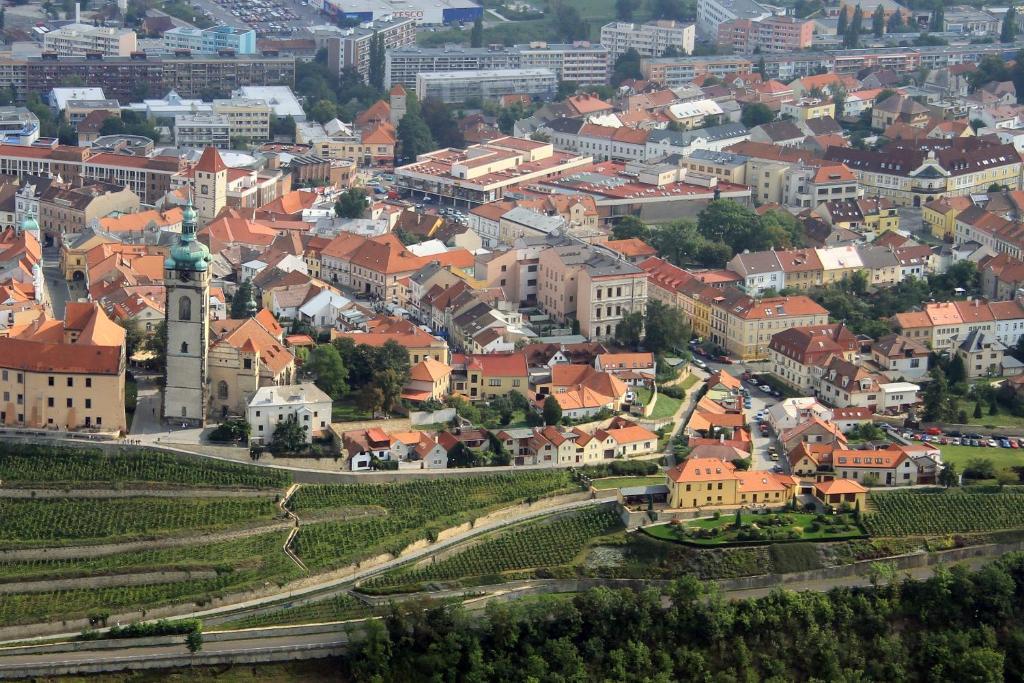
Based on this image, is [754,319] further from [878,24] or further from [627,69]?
[878,24]

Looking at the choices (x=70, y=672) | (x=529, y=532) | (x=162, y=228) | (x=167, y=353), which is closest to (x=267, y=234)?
(x=162, y=228)

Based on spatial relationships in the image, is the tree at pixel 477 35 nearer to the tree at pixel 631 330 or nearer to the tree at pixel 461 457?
the tree at pixel 631 330

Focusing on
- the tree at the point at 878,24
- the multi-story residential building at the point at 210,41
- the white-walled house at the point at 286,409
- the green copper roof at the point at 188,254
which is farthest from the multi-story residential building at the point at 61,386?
the tree at the point at 878,24

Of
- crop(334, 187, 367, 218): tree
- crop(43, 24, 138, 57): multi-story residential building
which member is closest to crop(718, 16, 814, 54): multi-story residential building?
crop(43, 24, 138, 57): multi-story residential building

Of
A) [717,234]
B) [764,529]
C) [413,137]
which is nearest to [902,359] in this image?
[764,529]

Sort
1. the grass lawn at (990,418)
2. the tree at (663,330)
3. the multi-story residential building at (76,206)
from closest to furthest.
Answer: the grass lawn at (990,418), the tree at (663,330), the multi-story residential building at (76,206)

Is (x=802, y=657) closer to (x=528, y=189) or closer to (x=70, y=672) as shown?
(x=70, y=672)
